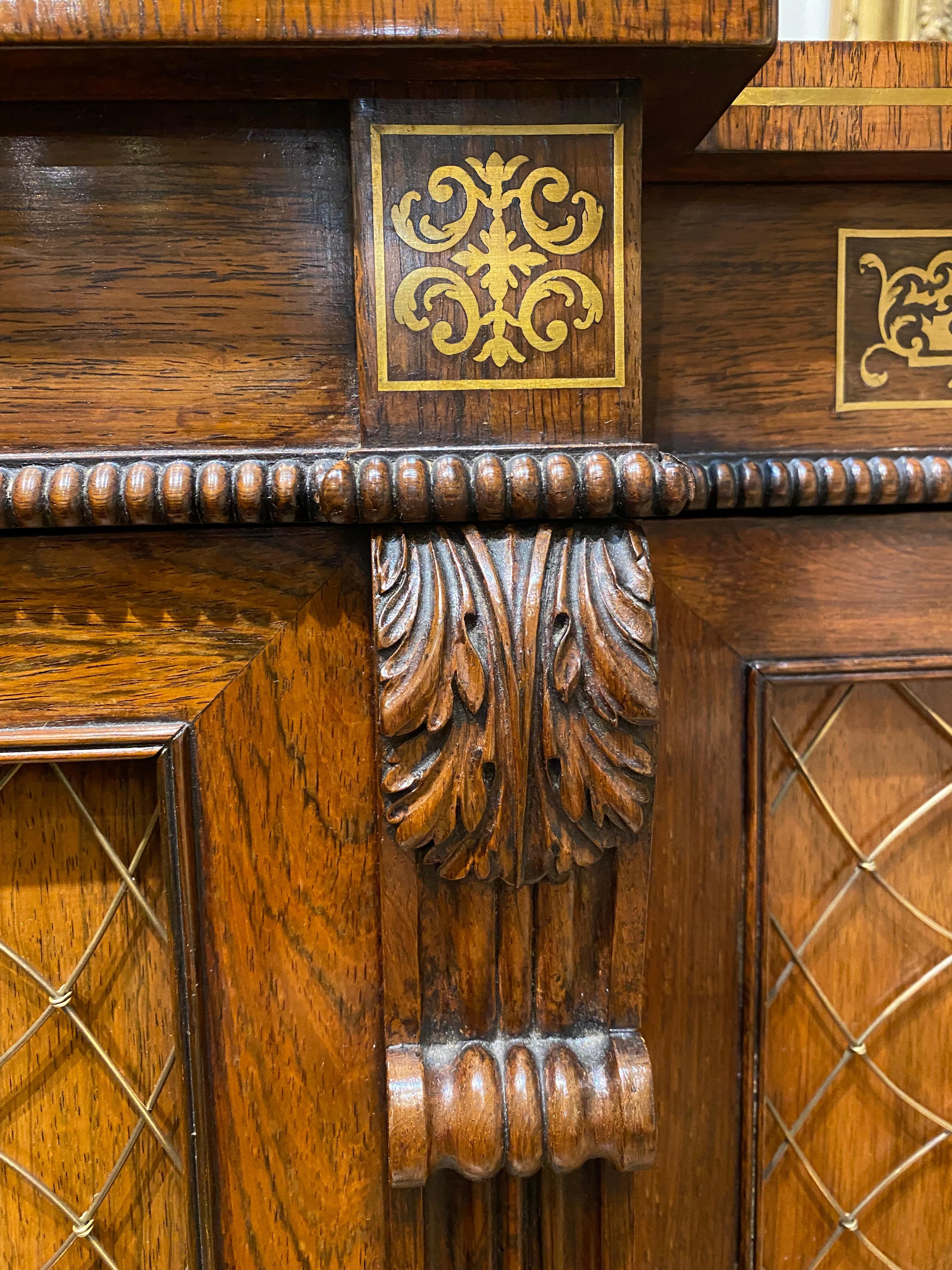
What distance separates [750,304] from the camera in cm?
51

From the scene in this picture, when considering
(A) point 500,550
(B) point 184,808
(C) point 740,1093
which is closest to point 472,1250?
(C) point 740,1093

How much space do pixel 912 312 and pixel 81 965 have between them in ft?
2.00

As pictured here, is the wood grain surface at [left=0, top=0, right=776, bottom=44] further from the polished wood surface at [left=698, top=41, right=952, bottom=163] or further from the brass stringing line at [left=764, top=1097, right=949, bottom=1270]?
the brass stringing line at [left=764, top=1097, right=949, bottom=1270]

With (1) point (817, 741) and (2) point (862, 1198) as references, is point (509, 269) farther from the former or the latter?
(2) point (862, 1198)

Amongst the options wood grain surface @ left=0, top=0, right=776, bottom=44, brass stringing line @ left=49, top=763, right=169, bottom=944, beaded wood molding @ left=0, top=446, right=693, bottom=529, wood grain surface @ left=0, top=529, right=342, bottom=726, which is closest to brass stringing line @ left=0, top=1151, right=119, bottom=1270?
brass stringing line @ left=49, top=763, right=169, bottom=944

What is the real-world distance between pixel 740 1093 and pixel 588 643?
1.08ft

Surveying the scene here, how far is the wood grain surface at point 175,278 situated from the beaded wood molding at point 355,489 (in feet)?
0.09

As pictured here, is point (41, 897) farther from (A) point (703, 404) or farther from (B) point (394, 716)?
(A) point (703, 404)

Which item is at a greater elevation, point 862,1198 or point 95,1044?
point 95,1044

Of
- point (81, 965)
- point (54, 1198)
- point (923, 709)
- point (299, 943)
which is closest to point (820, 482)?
point (923, 709)

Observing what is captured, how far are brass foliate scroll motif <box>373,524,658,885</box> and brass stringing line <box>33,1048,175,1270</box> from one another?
231 mm

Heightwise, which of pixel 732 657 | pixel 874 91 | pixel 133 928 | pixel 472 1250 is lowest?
pixel 472 1250

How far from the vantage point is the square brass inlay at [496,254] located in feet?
1.35

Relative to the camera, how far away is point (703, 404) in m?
0.51
